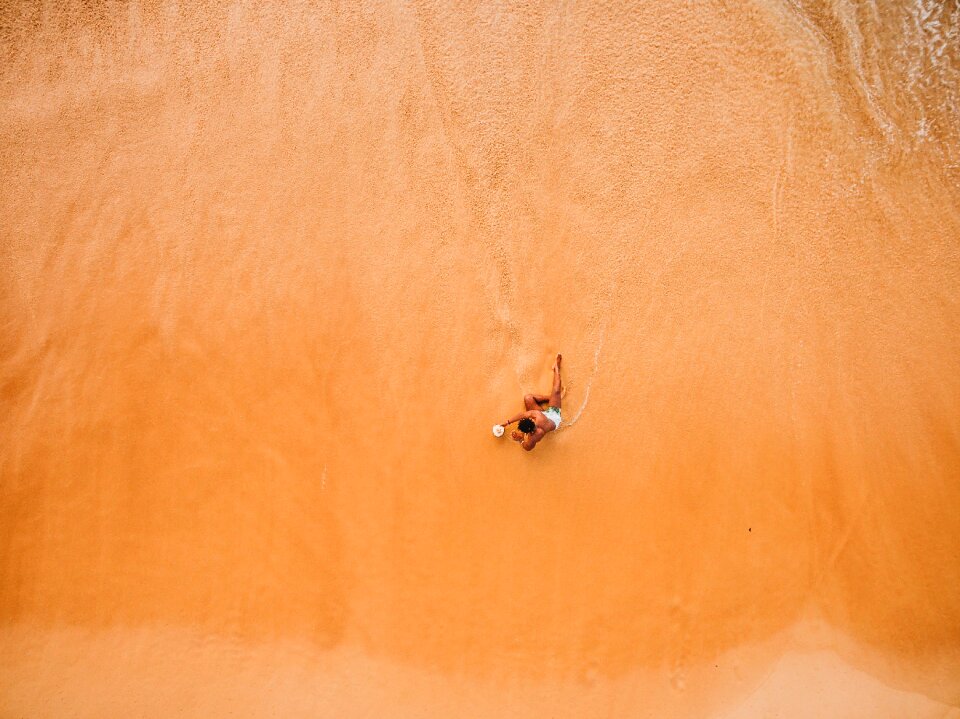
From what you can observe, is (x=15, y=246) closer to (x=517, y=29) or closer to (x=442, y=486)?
(x=442, y=486)

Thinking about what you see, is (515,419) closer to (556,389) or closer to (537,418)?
(537,418)

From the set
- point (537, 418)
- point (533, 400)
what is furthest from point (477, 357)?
point (537, 418)

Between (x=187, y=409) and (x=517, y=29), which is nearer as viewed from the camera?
(x=517, y=29)

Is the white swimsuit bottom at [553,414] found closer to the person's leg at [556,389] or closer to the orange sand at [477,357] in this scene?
the person's leg at [556,389]

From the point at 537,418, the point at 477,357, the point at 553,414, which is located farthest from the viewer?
the point at 477,357

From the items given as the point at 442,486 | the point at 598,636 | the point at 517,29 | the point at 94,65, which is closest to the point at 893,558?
the point at 598,636

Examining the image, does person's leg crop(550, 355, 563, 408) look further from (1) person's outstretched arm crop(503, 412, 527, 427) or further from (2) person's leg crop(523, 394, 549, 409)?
(1) person's outstretched arm crop(503, 412, 527, 427)
